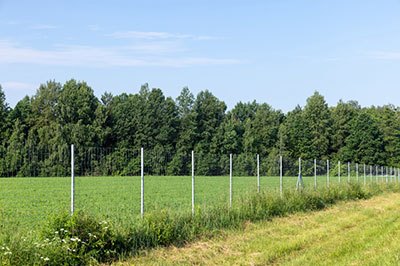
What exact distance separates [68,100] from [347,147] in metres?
46.1

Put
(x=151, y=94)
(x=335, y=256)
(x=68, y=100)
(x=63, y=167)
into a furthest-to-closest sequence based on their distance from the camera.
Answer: (x=151, y=94), (x=68, y=100), (x=63, y=167), (x=335, y=256)

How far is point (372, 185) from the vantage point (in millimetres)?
29594

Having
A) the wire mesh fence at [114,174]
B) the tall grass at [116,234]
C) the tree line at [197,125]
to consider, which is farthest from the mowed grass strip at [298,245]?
the tree line at [197,125]

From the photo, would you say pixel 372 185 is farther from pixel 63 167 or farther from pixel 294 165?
pixel 63 167

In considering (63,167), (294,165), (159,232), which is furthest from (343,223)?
(294,165)

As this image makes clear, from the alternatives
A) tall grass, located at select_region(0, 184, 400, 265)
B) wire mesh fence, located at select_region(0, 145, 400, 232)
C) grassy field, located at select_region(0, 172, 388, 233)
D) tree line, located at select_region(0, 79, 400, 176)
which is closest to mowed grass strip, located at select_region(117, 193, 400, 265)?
tall grass, located at select_region(0, 184, 400, 265)

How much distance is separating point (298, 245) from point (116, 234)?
3.94 meters

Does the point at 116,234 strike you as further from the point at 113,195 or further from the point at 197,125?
the point at 197,125

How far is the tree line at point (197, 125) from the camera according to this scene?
2874 inches

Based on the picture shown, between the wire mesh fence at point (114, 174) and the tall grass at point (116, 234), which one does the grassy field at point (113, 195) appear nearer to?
the wire mesh fence at point (114, 174)

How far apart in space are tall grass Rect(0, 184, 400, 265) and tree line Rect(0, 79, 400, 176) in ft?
159

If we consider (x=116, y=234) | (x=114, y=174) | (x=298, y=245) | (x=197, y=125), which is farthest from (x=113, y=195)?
(x=197, y=125)

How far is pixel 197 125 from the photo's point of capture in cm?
8575

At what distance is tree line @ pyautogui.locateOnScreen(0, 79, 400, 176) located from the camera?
73.0m
